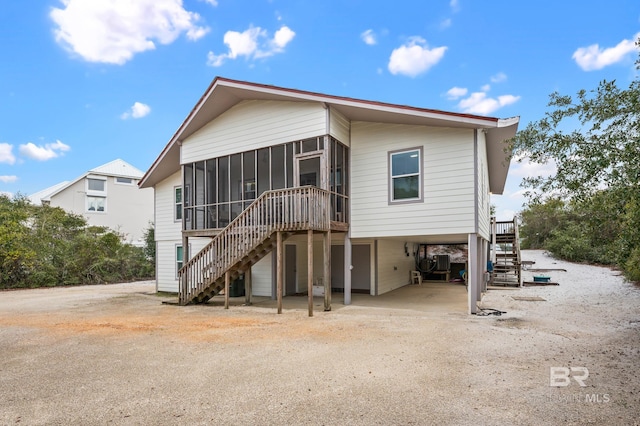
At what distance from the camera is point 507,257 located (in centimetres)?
1798

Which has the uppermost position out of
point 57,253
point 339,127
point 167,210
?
point 339,127

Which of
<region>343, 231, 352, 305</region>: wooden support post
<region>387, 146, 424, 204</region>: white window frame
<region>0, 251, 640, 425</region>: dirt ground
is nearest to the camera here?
<region>0, 251, 640, 425</region>: dirt ground

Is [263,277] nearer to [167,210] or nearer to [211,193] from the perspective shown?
[211,193]

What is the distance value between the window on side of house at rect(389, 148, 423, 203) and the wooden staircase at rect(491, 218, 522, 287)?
27.7ft

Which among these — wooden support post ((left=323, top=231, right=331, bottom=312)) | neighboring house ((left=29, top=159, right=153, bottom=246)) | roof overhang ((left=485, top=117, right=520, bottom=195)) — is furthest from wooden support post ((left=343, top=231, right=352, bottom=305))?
neighboring house ((left=29, top=159, right=153, bottom=246))

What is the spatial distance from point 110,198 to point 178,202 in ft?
71.3

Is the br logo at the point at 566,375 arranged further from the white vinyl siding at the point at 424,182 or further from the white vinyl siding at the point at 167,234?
the white vinyl siding at the point at 167,234

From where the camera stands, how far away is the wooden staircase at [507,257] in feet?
53.5

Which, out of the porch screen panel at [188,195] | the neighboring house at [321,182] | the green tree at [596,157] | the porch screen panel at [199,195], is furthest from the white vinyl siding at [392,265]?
the green tree at [596,157]

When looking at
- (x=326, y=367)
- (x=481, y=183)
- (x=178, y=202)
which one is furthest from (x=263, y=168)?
(x=326, y=367)

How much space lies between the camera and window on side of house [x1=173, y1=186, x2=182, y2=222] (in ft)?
52.4

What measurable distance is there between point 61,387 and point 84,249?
19562 mm

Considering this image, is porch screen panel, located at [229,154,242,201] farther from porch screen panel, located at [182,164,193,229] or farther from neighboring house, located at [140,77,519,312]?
porch screen panel, located at [182,164,193,229]

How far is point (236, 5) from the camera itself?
12758 millimetres
